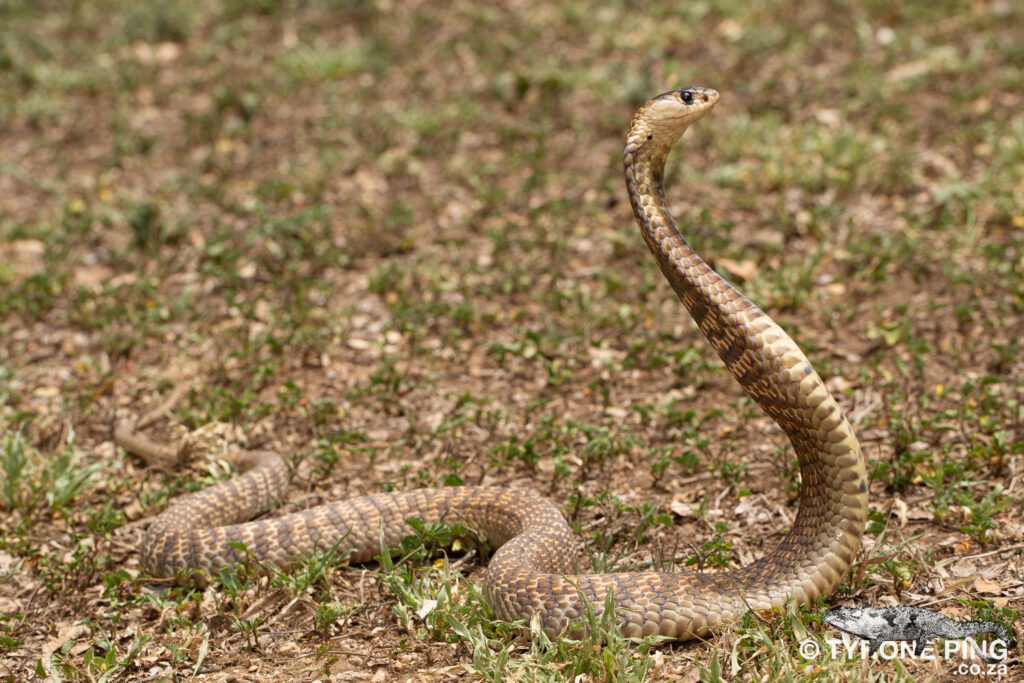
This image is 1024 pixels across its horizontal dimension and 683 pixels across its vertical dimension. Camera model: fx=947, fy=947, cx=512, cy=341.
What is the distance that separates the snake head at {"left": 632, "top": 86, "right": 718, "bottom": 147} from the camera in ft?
13.6

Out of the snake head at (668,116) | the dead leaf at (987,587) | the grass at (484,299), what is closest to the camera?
the snake head at (668,116)

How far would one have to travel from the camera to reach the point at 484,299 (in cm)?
761

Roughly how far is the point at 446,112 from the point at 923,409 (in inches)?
237

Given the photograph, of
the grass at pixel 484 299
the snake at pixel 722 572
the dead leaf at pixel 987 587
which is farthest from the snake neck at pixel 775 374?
the dead leaf at pixel 987 587

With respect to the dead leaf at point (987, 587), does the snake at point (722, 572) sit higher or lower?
higher

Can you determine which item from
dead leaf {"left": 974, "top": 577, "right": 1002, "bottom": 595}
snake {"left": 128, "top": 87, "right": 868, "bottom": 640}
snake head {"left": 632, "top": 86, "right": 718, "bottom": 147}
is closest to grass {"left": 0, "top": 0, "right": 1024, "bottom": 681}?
dead leaf {"left": 974, "top": 577, "right": 1002, "bottom": 595}

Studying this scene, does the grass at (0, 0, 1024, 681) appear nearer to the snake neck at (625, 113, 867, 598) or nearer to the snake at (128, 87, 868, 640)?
the snake at (128, 87, 868, 640)

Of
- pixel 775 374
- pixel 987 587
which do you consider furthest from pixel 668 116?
pixel 987 587

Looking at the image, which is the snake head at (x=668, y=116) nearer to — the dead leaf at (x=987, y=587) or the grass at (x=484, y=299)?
the grass at (x=484, y=299)

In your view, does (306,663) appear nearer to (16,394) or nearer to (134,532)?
(134,532)

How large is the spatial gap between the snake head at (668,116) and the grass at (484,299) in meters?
2.13

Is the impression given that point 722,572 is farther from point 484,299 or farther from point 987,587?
point 484,299

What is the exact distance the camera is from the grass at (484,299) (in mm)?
4805

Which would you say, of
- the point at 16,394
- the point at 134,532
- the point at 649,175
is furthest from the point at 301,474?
the point at 649,175
